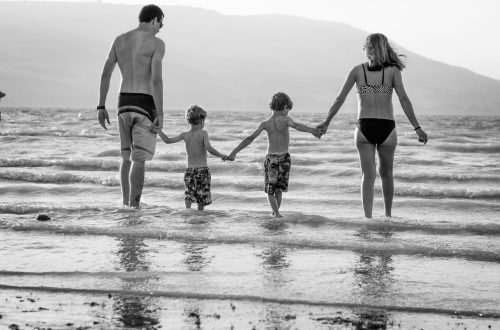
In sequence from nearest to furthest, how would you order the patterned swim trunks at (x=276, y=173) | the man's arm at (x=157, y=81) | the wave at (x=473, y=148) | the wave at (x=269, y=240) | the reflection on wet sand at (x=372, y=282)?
the reflection on wet sand at (x=372, y=282) < the wave at (x=269, y=240) < the man's arm at (x=157, y=81) < the patterned swim trunks at (x=276, y=173) < the wave at (x=473, y=148)

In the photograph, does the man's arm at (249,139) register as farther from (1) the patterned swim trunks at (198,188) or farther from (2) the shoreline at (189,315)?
(2) the shoreline at (189,315)

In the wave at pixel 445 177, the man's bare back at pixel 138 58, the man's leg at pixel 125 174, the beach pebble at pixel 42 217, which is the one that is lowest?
the beach pebble at pixel 42 217

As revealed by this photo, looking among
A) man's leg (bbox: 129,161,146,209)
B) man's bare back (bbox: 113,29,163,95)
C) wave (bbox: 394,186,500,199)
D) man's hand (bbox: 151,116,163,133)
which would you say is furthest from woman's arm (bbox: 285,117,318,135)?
wave (bbox: 394,186,500,199)

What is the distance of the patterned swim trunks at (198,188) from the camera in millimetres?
8047

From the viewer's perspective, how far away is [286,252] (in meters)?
5.75

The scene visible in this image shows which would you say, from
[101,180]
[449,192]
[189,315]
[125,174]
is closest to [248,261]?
[189,315]

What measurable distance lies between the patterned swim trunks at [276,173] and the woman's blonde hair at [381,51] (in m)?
1.41

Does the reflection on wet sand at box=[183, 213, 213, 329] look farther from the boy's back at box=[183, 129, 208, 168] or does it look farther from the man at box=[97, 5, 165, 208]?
the man at box=[97, 5, 165, 208]

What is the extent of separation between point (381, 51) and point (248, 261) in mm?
2867

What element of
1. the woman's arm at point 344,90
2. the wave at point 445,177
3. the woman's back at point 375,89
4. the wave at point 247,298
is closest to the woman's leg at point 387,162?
the woman's back at point 375,89

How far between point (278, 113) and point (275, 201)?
938mm

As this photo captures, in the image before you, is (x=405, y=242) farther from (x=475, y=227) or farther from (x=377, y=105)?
(x=377, y=105)

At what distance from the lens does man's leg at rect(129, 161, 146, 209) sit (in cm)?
770

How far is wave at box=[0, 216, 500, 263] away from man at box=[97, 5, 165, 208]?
1.20 meters
